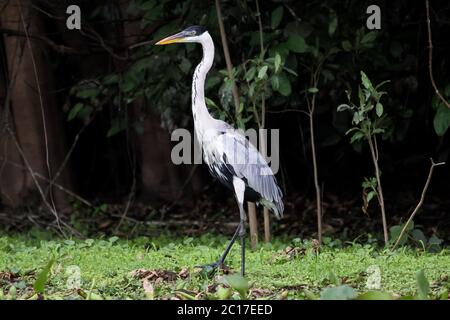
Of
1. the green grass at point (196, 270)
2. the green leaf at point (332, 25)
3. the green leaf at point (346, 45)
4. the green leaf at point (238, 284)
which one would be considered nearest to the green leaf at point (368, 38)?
the green leaf at point (346, 45)

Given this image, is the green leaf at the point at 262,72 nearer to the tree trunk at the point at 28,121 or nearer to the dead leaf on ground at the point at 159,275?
the dead leaf on ground at the point at 159,275

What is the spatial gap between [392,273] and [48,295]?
2.15 m

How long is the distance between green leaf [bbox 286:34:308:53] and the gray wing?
1.17 meters

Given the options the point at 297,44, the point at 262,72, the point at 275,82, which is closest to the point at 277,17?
the point at 297,44

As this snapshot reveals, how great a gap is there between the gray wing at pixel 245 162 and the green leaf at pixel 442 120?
151 centimetres

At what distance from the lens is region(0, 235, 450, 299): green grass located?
Result: 503cm

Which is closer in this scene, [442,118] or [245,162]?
[245,162]

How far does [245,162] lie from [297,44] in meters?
1.37

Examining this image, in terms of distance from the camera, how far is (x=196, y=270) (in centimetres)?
561

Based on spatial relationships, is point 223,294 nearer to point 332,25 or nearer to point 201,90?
point 201,90

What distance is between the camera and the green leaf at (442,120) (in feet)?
23.1

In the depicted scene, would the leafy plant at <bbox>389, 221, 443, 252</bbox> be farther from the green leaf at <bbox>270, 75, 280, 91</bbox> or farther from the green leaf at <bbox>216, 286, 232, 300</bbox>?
the green leaf at <bbox>216, 286, 232, 300</bbox>

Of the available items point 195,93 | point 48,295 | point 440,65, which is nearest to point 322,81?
point 440,65

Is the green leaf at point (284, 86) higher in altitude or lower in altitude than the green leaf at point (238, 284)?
higher
